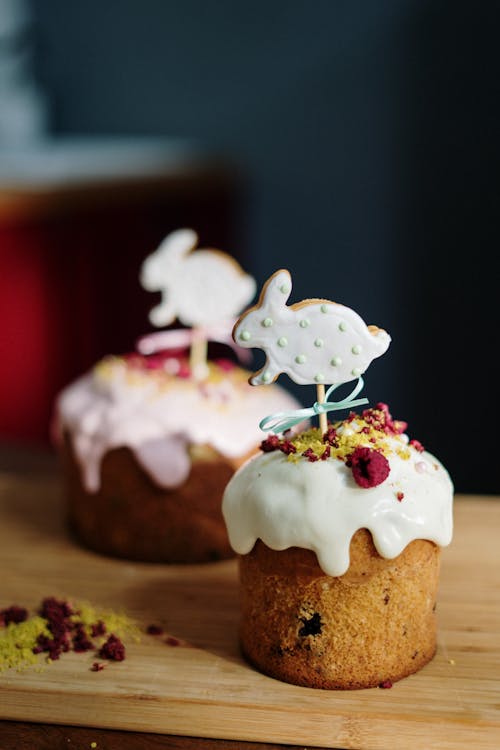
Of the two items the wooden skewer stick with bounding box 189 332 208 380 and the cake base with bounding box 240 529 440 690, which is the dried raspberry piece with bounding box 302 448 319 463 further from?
the wooden skewer stick with bounding box 189 332 208 380

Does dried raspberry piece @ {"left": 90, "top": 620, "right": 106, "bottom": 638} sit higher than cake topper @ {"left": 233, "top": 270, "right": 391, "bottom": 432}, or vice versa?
cake topper @ {"left": 233, "top": 270, "right": 391, "bottom": 432}

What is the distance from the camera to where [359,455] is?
1.38m

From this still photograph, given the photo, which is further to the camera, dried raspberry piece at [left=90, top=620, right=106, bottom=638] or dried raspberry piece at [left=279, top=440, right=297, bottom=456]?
dried raspberry piece at [left=90, top=620, right=106, bottom=638]

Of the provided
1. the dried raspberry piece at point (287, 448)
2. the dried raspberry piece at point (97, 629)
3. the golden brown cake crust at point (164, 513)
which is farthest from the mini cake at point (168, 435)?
the dried raspberry piece at point (287, 448)

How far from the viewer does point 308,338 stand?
55.9 inches

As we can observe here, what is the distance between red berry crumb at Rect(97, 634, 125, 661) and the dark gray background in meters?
2.30

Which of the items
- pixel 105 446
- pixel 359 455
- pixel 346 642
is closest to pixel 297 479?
pixel 359 455

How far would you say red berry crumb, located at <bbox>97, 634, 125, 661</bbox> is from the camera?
4.81ft

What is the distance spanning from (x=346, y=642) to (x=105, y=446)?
0.75 metres

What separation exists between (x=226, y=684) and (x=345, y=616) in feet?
0.65

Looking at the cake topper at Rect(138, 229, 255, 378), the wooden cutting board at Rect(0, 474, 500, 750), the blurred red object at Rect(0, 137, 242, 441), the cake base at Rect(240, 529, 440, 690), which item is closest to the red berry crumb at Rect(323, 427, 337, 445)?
the cake base at Rect(240, 529, 440, 690)

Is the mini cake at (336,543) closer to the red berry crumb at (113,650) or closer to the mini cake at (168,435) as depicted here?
the red berry crumb at (113,650)

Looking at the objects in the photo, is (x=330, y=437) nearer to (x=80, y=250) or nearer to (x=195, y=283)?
(x=195, y=283)

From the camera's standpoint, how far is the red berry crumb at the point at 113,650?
4.81ft
